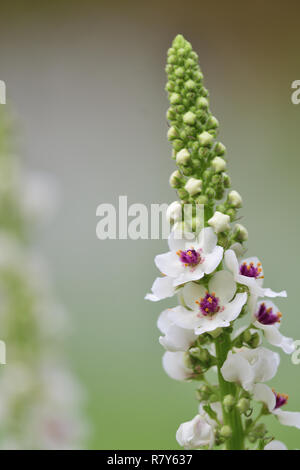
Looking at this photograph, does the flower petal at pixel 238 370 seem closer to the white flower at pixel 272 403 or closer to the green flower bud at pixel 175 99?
the white flower at pixel 272 403

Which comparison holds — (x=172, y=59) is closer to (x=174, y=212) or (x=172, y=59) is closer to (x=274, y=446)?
(x=174, y=212)

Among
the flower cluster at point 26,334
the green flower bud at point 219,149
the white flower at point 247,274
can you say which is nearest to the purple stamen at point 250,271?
the white flower at point 247,274

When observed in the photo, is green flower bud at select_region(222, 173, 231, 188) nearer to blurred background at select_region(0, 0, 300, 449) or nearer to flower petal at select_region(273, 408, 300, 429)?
flower petal at select_region(273, 408, 300, 429)

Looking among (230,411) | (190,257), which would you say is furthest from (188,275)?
(230,411)

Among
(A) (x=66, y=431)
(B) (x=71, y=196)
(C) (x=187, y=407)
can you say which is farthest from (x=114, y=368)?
(A) (x=66, y=431)

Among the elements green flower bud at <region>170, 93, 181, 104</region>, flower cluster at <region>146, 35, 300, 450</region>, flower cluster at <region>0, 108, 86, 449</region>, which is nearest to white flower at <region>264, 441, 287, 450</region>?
flower cluster at <region>146, 35, 300, 450</region>

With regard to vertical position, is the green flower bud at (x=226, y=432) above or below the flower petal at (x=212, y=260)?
below
